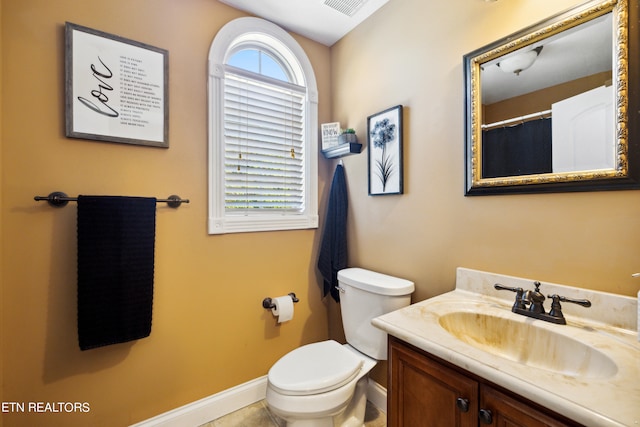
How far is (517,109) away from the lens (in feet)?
3.78

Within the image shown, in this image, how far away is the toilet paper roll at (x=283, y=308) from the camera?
179cm

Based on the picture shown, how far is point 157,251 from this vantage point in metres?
1.48

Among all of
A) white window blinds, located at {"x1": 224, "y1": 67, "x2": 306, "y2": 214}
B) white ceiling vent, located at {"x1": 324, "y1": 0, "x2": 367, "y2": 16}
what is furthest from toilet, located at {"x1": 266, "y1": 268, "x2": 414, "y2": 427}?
white ceiling vent, located at {"x1": 324, "y1": 0, "x2": 367, "y2": 16}

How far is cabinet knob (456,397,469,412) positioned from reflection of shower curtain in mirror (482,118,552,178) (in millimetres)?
875

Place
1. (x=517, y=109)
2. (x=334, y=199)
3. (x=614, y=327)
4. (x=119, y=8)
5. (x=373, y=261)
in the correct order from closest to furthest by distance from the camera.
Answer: (x=614, y=327) < (x=517, y=109) < (x=119, y=8) < (x=373, y=261) < (x=334, y=199)

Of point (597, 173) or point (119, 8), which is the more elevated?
point (119, 8)

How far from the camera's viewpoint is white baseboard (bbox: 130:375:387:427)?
4.97ft

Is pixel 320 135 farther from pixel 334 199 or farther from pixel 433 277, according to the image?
pixel 433 277

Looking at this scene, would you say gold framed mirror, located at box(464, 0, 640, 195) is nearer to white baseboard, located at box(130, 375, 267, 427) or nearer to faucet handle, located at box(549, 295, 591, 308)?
faucet handle, located at box(549, 295, 591, 308)

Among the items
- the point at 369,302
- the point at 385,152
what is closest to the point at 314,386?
the point at 369,302

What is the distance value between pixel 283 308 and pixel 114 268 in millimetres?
947

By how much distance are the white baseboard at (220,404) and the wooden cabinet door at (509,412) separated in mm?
1102

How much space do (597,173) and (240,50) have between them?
1953 mm

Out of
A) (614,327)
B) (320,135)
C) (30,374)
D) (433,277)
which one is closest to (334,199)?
(320,135)
